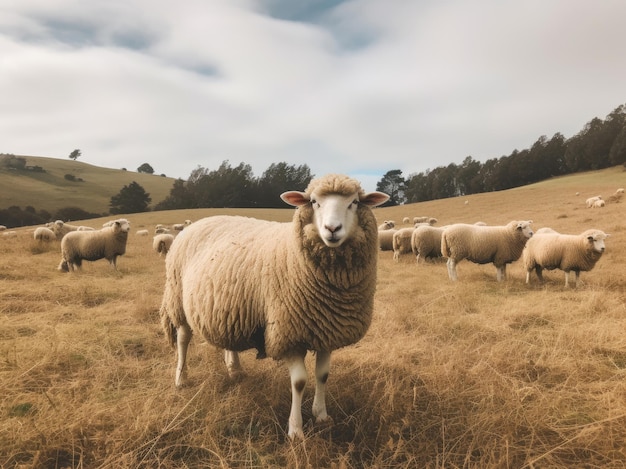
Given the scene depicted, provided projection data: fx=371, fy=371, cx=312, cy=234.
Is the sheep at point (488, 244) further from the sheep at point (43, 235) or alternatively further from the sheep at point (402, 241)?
the sheep at point (43, 235)

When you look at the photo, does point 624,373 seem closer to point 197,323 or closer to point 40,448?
point 197,323

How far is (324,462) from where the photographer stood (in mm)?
2539

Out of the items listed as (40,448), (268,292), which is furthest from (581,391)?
(40,448)

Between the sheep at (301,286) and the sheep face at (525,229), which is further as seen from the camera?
the sheep face at (525,229)

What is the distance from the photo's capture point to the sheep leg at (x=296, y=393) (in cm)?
285

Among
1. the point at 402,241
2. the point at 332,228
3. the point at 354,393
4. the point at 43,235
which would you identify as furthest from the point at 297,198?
the point at 43,235

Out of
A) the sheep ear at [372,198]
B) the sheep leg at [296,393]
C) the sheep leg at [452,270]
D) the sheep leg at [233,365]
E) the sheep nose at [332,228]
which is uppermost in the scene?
the sheep ear at [372,198]

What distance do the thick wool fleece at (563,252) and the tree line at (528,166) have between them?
33.2 meters

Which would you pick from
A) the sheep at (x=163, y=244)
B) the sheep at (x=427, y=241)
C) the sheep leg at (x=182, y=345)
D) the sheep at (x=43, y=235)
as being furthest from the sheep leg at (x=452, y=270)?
the sheep at (x=43, y=235)

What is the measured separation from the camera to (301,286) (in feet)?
9.77

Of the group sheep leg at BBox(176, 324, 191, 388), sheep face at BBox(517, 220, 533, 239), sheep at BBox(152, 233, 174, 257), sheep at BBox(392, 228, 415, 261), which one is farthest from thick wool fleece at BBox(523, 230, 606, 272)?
sheep at BBox(152, 233, 174, 257)

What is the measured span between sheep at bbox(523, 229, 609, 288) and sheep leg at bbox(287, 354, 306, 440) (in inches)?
317

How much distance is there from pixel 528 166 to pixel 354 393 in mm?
65777

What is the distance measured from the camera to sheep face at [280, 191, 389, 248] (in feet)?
8.73
